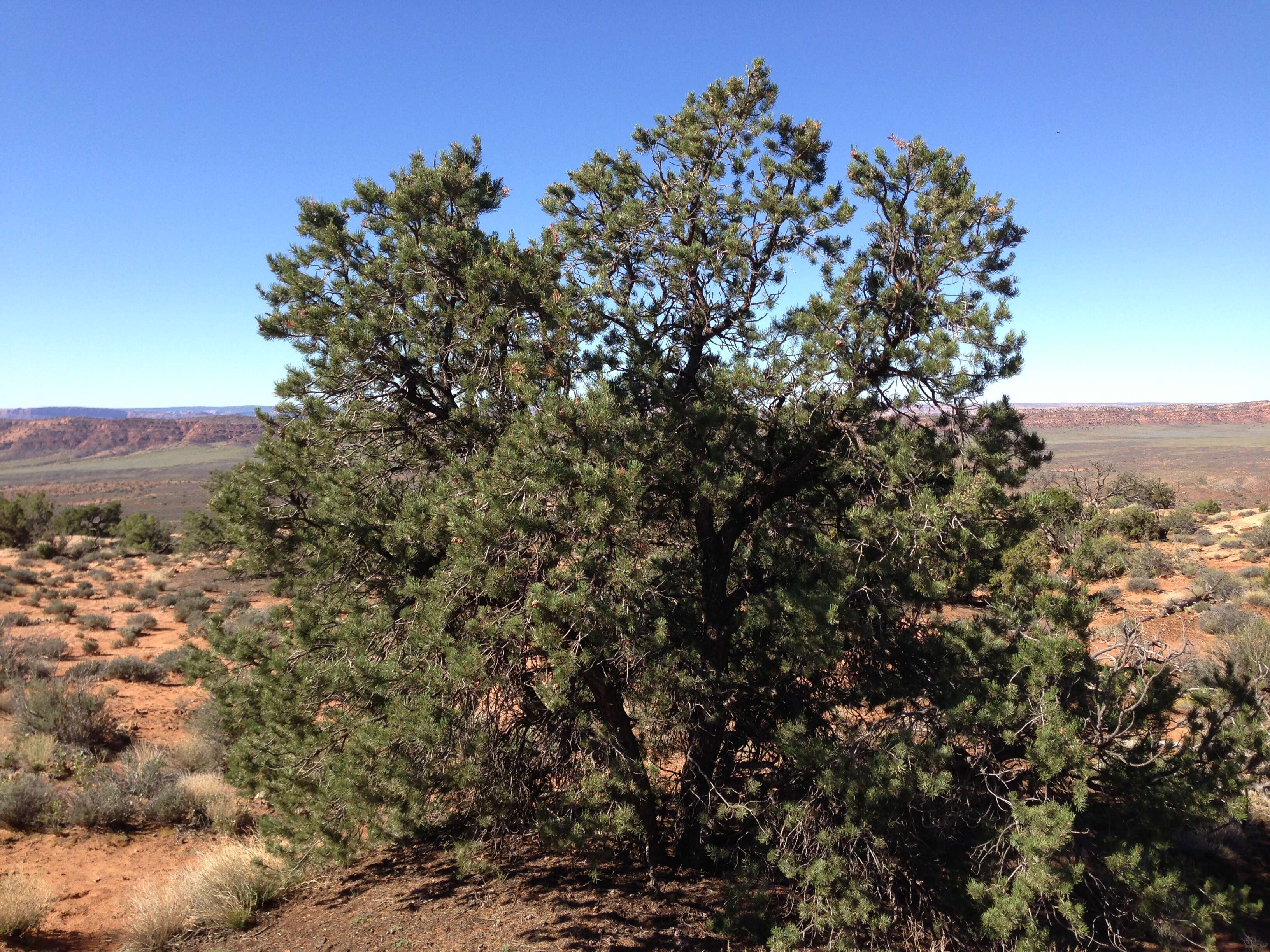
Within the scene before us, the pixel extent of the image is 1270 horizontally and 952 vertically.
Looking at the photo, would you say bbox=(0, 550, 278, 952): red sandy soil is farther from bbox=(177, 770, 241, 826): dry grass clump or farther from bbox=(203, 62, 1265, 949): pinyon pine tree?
bbox=(203, 62, 1265, 949): pinyon pine tree

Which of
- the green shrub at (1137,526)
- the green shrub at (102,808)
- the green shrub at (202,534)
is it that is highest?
the green shrub at (202,534)

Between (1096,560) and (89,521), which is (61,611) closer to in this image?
(89,521)

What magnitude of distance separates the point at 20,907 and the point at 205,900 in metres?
1.49

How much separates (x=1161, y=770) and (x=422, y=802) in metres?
5.49

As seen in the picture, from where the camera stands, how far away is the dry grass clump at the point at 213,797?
887 centimetres

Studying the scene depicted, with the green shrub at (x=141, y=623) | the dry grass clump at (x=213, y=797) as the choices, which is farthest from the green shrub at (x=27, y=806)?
the green shrub at (x=141, y=623)

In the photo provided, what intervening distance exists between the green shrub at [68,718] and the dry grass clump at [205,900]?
16.8 ft

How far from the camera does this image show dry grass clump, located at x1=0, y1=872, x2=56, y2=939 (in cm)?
608

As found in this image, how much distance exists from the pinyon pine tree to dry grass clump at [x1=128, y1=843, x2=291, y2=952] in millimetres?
1307

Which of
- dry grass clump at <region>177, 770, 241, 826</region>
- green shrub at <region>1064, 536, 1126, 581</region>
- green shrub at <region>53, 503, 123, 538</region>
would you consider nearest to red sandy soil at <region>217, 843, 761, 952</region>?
dry grass clump at <region>177, 770, 241, 826</region>

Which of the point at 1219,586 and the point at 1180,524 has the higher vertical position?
the point at 1180,524

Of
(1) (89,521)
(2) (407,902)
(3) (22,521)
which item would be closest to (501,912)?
(2) (407,902)

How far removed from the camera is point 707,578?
6.36 m

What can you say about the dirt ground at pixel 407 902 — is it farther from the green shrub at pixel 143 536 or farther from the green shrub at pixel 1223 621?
the green shrub at pixel 143 536
